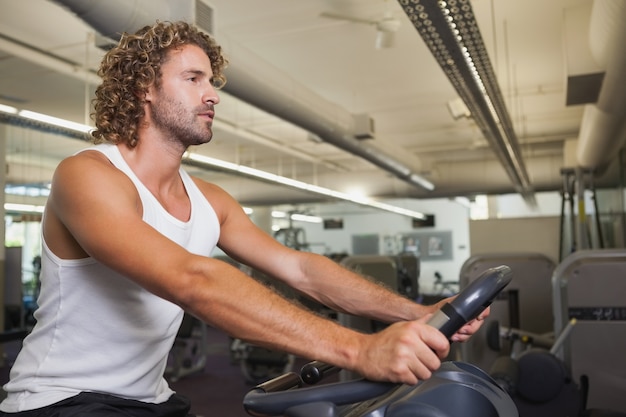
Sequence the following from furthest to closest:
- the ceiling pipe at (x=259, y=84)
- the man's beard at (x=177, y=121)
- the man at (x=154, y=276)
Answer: the ceiling pipe at (x=259, y=84), the man's beard at (x=177, y=121), the man at (x=154, y=276)

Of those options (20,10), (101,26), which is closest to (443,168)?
(20,10)

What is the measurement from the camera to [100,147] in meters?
1.22

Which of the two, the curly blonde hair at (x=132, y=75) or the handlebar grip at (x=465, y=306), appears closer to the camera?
the handlebar grip at (x=465, y=306)

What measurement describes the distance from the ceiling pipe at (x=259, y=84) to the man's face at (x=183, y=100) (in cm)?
169

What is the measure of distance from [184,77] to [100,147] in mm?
234

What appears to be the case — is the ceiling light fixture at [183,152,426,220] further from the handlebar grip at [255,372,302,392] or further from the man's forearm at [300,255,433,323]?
the handlebar grip at [255,372,302,392]

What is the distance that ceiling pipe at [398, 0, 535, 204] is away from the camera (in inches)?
117

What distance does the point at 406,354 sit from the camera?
0.80m

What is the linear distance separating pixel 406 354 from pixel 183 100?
0.74 m

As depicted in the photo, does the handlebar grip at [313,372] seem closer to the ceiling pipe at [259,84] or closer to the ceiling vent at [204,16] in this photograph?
the ceiling pipe at [259,84]

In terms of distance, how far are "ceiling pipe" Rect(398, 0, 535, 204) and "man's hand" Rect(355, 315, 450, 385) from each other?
2.39 m

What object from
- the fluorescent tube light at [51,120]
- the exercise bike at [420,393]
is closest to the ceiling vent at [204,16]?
the fluorescent tube light at [51,120]

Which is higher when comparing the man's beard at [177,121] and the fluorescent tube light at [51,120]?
the fluorescent tube light at [51,120]

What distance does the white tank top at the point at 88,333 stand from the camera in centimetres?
110
